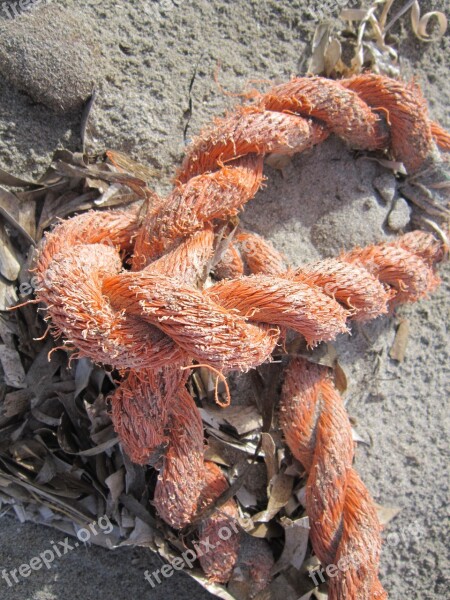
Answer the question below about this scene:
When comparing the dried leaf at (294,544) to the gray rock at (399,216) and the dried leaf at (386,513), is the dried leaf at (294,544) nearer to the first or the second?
the dried leaf at (386,513)

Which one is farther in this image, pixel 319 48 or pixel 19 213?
pixel 319 48

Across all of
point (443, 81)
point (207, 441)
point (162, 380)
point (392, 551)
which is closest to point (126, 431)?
point (162, 380)

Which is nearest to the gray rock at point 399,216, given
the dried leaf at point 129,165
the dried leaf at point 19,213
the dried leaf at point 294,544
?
the dried leaf at point 129,165

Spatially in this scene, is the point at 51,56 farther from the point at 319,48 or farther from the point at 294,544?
the point at 294,544

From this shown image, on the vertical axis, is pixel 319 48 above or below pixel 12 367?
above

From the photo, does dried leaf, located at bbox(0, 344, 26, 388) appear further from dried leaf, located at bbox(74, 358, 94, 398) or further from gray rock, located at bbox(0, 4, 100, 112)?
gray rock, located at bbox(0, 4, 100, 112)

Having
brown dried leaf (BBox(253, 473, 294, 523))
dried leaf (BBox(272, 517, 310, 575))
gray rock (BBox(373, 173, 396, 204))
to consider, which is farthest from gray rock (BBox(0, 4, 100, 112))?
dried leaf (BBox(272, 517, 310, 575))

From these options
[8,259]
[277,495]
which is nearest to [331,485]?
[277,495]
